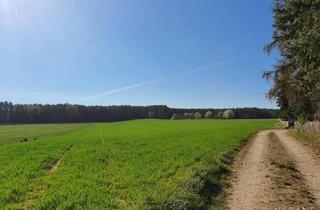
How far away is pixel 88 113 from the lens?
175 m

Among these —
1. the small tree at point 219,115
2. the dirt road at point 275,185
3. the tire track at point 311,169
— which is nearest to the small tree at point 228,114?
the small tree at point 219,115

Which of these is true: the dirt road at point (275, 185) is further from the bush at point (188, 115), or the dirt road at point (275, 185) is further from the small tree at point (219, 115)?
the bush at point (188, 115)

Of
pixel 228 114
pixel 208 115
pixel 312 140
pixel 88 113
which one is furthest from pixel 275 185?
pixel 88 113

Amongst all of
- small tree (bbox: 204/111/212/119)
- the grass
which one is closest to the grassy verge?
the grass

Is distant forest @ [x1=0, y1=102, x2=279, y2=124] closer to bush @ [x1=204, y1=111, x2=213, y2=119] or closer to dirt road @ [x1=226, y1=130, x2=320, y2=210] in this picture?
bush @ [x1=204, y1=111, x2=213, y2=119]

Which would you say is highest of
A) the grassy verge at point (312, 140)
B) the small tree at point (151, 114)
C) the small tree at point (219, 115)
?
the small tree at point (151, 114)

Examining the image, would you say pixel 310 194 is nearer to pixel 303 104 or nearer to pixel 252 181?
pixel 252 181

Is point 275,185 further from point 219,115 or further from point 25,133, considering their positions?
point 219,115

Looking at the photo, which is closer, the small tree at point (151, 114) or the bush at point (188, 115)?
the bush at point (188, 115)

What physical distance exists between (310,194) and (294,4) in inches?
486

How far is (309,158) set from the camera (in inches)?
807

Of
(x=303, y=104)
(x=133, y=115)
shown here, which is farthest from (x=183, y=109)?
(x=303, y=104)

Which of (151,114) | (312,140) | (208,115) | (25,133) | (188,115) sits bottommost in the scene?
(312,140)

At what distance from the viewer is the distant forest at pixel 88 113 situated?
166250 millimetres
